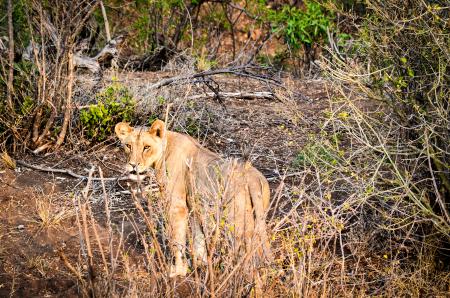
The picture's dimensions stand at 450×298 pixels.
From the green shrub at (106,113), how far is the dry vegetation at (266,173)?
0.07 ft

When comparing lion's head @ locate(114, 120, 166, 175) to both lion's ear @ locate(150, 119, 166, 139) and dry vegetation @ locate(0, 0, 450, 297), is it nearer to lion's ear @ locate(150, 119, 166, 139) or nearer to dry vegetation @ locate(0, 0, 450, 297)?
lion's ear @ locate(150, 119, 166, 139)

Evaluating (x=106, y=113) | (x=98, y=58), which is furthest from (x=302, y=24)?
(x=106, y=113)

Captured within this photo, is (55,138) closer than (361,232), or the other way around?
(361,232)

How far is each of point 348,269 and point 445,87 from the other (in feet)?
5.71

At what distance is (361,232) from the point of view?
6531 mm

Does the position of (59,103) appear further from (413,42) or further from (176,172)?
(413,42)

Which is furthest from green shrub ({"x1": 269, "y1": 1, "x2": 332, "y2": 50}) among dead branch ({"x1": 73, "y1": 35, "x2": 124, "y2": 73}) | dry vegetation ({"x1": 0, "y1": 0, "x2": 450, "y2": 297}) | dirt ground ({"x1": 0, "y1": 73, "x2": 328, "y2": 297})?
dead branch ({"x1": 73, "y1": 35, "x2": 124, "y2": 73})

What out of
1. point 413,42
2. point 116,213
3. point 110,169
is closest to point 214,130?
point 110,169

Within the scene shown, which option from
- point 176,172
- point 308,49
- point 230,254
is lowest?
point 308,49

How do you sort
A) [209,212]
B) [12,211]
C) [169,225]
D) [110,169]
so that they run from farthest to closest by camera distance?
[110,169]
[12,211]
[209,212]
[169,225]

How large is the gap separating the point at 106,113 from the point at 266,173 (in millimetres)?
1811

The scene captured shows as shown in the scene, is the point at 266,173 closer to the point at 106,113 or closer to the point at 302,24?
the point at 106,113

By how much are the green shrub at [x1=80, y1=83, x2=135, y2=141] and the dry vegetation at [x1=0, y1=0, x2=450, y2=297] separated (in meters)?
0.02

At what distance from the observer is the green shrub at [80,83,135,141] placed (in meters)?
8.53
